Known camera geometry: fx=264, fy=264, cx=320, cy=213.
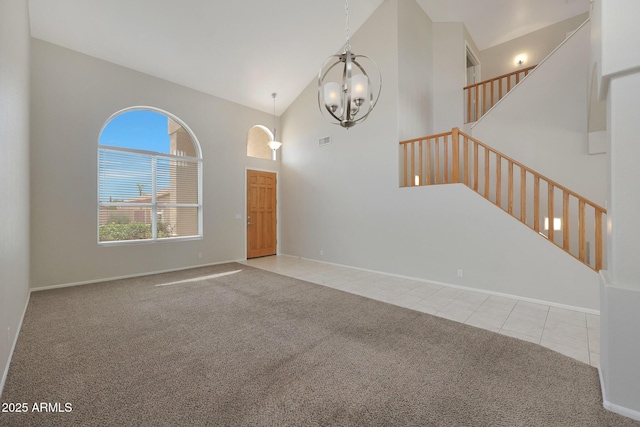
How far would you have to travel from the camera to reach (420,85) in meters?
5.61

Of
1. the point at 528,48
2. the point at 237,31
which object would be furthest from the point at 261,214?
the point at 528,48

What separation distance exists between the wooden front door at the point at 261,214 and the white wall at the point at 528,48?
6337 millimetres

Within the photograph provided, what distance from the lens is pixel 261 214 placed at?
7027mm

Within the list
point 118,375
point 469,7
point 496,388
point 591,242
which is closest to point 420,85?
point 469,7

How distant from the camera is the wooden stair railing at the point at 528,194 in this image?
3.29m

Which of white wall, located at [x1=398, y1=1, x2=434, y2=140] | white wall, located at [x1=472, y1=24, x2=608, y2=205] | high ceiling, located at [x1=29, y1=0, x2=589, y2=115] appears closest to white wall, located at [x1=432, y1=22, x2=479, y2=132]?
white wall, located at [x1=398, y1=1, x2=434, y2=140]

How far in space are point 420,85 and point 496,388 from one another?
18.2 ft

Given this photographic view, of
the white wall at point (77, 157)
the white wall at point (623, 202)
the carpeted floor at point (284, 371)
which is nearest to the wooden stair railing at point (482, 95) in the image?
the white wall at point (623, 202)

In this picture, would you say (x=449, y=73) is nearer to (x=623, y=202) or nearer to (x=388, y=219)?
(x=388, y=219)

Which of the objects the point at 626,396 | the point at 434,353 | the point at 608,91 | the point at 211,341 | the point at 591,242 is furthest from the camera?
the point at 591,242

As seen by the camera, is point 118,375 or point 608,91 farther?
point 118,375

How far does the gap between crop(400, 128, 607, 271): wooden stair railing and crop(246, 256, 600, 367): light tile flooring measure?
0.87 meters

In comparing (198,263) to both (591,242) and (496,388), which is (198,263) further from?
(591,242)

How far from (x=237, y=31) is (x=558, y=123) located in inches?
226
